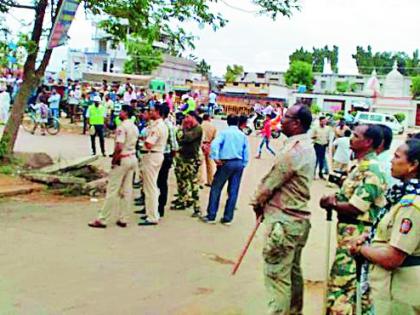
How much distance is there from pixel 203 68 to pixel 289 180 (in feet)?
252

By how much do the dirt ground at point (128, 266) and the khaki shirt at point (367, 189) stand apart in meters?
1.57

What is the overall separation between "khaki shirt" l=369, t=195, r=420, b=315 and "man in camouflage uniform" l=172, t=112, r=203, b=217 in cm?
649

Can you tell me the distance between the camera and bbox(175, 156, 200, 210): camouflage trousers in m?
9.97

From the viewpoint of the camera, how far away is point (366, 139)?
451cm

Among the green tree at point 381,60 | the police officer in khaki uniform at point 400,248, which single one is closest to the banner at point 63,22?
the police officer in khaki uniform at point 400,248

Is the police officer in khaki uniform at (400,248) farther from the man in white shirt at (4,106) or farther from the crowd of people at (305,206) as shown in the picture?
the man in white shirt at (4,106)

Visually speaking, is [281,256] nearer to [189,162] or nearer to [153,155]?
[153,155]

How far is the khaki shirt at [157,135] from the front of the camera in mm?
8570

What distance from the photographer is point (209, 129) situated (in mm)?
12398

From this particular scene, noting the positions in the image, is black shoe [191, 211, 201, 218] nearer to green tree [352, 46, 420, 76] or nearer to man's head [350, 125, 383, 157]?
man's head [350, 125, 383, 157]

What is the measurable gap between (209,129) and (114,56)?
5745 centimetres

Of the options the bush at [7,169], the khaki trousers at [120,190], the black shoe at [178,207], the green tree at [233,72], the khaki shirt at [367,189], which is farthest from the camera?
the green tree at [233,72]

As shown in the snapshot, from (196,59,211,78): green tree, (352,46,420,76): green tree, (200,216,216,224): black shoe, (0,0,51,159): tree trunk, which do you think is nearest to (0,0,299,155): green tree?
(0,0,51,159): tree trunk

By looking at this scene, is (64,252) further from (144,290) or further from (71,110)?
(71,110)
